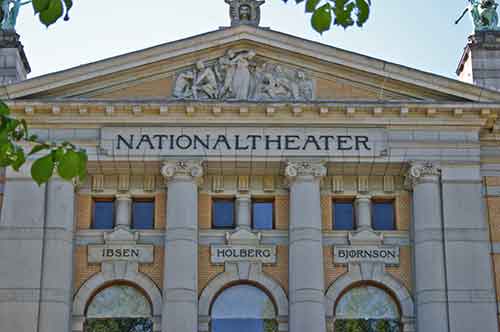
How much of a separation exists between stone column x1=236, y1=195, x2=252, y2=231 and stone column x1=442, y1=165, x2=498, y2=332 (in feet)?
17.5

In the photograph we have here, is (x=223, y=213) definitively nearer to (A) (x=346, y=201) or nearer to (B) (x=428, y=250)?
(A) (x=346, y=201)

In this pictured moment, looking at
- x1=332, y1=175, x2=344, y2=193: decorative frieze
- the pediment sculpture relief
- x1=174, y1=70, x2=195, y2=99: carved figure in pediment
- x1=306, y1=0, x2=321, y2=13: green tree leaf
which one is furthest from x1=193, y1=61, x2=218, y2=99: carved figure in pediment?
x1=306, y1=0, x2=321, y2=13: green tree leaf

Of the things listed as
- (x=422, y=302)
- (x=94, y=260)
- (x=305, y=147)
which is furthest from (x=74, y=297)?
(x=422, y=302)

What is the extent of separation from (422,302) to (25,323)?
406 inches

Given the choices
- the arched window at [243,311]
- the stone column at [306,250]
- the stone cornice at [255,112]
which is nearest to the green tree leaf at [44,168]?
the stone column at [306,250]

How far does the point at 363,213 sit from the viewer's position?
93.1ft

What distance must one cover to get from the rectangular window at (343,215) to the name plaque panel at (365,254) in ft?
2.53

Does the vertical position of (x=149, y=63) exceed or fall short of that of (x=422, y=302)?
it exceeds it

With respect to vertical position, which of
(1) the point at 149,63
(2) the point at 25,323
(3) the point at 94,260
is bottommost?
(2) the point at 25,323

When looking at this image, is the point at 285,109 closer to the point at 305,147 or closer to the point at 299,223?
the point at 305,147

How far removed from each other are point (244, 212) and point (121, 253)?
3.57 metres

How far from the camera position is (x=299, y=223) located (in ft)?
90.2

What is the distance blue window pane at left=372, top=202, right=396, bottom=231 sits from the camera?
93.8ft

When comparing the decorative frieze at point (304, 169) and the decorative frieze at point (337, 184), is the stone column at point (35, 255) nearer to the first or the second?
the decorative frieze at point (304, 169)
